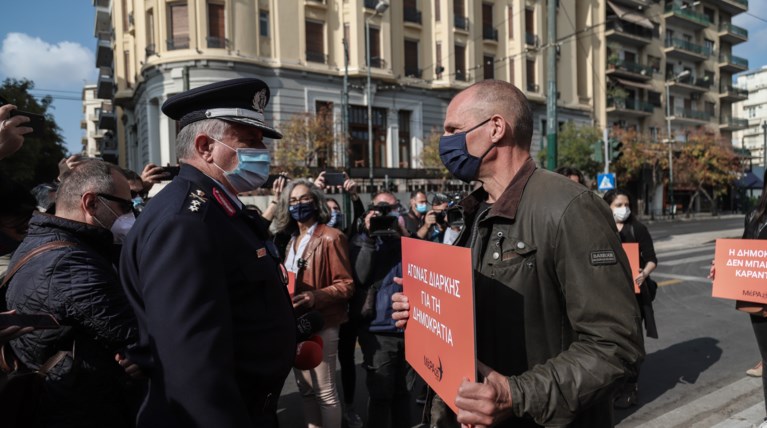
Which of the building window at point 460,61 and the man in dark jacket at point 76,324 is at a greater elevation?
the building window at point 460,61

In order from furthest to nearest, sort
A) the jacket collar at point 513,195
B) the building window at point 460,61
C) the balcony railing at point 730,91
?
1. the balcony railing at point 730,91
2. the building window at point 460,61
3. the jacket collar at point 513,195

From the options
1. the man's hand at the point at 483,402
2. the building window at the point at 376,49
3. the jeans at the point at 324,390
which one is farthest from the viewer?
the building window at the point at 376,49

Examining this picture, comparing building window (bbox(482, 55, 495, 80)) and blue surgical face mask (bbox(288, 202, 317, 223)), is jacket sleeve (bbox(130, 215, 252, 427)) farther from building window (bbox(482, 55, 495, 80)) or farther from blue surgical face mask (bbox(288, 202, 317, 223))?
building window (bbox(482, 55, 495, 80))

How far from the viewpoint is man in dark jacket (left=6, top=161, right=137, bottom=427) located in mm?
2371

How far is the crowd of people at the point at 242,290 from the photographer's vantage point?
5.13ft

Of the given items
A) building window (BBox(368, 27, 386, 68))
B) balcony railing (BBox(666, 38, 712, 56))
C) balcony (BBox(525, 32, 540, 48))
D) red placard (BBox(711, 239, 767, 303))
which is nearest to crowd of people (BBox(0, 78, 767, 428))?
red placard (BBox(711, 239, 767, 303))

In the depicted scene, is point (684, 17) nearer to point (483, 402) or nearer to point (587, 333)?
point (587, 333)

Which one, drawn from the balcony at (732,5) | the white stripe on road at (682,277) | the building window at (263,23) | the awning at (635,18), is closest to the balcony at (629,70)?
the awning at (635,18)

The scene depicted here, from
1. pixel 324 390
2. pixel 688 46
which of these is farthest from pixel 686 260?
pixel 688 46

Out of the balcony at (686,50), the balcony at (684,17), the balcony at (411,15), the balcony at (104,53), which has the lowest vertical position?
the balcony at (411,15)

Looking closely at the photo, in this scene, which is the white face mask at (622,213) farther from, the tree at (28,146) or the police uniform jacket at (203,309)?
the tree at (28,146)

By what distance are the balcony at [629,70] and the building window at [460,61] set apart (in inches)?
558

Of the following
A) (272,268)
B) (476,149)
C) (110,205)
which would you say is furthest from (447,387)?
(110,205)

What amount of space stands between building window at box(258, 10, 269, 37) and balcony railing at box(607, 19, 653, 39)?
2656 centimetres
